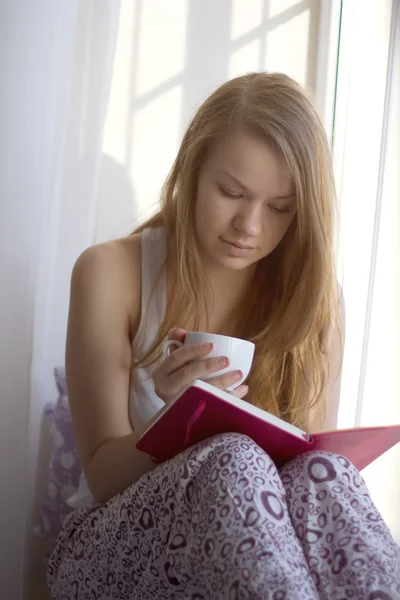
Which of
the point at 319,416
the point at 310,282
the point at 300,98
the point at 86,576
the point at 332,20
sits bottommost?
the point at 86,576

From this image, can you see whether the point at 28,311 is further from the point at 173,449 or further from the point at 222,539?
the point at 222,539

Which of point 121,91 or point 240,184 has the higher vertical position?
point 121,91

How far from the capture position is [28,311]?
1.46 meters

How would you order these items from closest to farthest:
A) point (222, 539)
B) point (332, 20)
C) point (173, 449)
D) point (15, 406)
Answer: point (222, 539) < point (173, 449) < point (15, 406) < point (332, 20)

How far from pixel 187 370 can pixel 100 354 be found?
0.87 feet

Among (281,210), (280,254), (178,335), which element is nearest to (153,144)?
(280,254)

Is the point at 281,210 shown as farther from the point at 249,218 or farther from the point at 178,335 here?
the point at 178,335

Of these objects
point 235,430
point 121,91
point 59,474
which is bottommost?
point 59,474

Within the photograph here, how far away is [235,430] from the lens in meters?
0.90

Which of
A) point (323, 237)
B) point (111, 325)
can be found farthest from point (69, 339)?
point (323, 237)

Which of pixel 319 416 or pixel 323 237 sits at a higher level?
pixel 323 237

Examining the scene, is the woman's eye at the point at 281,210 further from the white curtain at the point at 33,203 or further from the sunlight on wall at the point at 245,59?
the sunlight on wall at the point at 245,59

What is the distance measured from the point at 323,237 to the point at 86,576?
61cm

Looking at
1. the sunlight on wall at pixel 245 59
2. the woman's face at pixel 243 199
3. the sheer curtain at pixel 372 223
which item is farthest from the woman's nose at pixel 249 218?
the sunlight on wall at pixel 245 59
